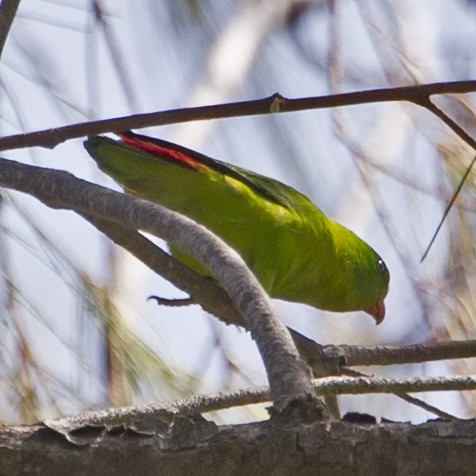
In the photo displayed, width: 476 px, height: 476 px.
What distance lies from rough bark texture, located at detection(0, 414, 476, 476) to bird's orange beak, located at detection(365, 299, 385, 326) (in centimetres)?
203

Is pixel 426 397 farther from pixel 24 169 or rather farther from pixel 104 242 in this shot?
pixel 24 169

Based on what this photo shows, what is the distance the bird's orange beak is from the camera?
290 cm

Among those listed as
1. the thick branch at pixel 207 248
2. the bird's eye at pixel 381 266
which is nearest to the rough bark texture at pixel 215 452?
the thick branch at pixel 207 248

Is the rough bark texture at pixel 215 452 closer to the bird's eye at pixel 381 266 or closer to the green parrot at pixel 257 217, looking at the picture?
the green parrot at pixel 257 217

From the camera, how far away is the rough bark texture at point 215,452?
0.84m

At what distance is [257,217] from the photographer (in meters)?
2.40

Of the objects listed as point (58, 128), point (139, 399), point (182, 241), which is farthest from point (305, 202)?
point (182, 241)

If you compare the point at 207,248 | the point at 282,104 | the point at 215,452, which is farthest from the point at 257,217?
the point at 215,452

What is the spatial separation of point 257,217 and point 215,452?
1.57 metres

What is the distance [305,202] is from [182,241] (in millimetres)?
1531

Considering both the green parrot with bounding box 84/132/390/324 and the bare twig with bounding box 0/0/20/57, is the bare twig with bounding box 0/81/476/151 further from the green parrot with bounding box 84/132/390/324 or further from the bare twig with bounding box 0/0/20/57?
the green parrot with bounding box 84/132/390/324

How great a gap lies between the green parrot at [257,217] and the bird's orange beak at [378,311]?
0.26 feet

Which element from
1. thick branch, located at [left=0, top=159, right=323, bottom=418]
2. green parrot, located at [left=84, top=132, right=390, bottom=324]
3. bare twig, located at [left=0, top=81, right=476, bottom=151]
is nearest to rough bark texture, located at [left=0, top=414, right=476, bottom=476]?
thick branch, located at [left=0, top=159, right=323, bottom=418]

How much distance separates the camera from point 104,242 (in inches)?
87.0
